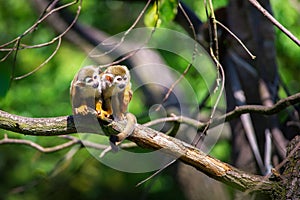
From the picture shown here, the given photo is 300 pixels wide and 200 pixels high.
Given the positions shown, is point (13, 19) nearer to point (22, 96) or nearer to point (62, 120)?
point (22, 96)

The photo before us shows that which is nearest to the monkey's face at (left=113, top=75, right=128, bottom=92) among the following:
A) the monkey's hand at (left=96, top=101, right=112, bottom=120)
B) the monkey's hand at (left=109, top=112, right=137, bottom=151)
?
the monkey's hand at (left=96, top=101, right=112, bottom=120)

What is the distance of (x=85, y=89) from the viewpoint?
98.5 inches

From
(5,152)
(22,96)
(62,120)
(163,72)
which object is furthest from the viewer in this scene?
(5,152)

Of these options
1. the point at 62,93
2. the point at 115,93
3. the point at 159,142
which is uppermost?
the point at 115,93

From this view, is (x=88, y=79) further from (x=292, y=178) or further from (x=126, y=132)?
(x=292, y=178)

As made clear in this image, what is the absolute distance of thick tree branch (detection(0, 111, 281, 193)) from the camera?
86.4 inches

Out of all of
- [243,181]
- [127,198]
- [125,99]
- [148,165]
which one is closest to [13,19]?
[127,198]

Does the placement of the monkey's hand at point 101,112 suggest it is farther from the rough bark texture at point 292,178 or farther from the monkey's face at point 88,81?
the rough bark texture at point 292,178

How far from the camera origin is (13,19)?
21.4ft

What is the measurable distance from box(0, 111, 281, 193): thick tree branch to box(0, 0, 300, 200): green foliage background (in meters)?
→ 1.60

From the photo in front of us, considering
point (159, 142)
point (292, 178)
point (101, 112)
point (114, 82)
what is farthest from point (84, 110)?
point (292, 178)

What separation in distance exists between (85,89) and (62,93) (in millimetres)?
3158

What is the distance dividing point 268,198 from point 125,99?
78 cm

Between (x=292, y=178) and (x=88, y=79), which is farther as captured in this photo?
(x=88, y=79)
